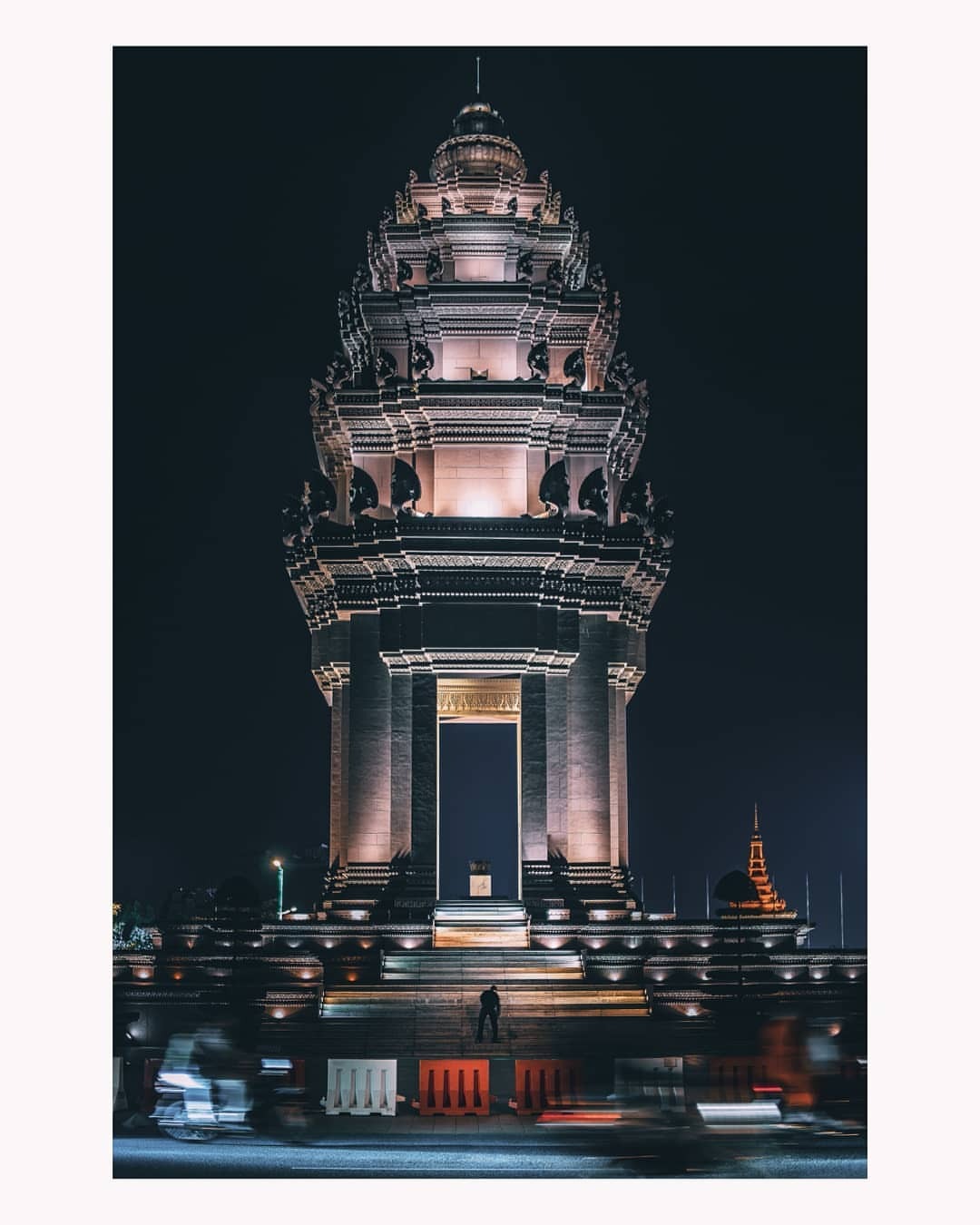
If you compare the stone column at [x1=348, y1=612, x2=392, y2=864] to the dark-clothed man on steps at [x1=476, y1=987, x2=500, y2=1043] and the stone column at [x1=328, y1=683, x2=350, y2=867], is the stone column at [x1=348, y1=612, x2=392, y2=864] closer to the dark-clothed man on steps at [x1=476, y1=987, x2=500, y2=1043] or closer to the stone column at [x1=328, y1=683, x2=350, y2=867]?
the stone column at [x1=328, y1=683, x2=350, y2=867]

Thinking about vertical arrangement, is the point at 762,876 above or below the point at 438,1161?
above

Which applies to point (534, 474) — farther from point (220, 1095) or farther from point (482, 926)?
point (220, 1095)

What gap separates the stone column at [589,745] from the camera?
27469 mm

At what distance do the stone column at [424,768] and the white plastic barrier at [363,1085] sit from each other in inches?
246

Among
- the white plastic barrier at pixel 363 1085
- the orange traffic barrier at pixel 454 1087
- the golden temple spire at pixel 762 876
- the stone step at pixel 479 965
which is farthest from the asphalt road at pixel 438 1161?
the golden temple spire at pixel 762 876

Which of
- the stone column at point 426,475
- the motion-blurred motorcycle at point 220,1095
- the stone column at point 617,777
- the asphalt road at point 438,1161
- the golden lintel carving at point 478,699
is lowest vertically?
the asphalt road at point 438,1161

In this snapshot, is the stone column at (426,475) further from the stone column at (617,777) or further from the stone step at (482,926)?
the stone step at (482,926)

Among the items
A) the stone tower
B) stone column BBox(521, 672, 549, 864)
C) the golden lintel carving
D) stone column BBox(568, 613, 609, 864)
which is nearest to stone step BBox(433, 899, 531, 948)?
the stone tower

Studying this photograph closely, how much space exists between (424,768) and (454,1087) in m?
6.58

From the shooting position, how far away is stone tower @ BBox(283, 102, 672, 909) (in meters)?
26.7

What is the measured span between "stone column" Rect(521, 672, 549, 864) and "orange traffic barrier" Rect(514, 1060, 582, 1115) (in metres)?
5.27

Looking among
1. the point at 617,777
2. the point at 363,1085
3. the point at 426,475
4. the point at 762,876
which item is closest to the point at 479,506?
the point at 426,475

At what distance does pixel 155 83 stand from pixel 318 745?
1879 cm

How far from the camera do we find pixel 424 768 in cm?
2678
